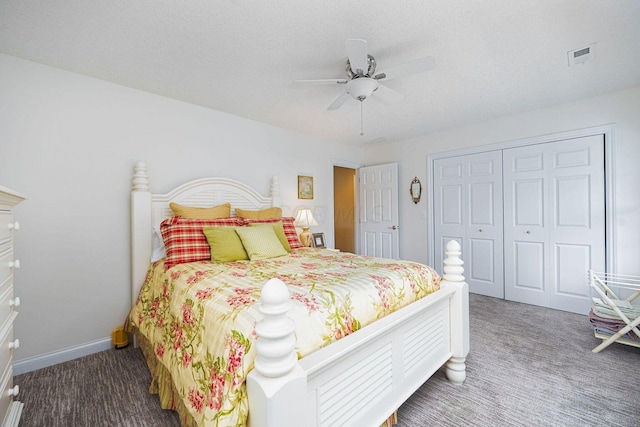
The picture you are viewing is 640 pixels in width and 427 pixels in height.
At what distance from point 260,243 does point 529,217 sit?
332 centimetres

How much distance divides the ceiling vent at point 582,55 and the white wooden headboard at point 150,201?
325 cm

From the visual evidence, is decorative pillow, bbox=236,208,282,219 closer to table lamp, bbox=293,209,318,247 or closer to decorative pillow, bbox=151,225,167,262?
table lamp, bbox=293,209,318,247

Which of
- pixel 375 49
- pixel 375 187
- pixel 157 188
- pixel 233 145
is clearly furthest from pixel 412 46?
pixel 375 187

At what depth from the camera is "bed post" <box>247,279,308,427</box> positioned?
805 millimetres

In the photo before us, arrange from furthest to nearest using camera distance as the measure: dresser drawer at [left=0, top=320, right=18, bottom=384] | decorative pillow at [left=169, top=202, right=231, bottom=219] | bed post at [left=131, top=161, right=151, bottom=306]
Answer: decorative pillow at [left=169, top=202, right=231, bottom=219], bed post at [left=131, top=161, right=151, bottom=306], dresser drawer at [left=0, top=320, right=18, bottom=384]

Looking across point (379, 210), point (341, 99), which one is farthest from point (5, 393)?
point (379, 210)

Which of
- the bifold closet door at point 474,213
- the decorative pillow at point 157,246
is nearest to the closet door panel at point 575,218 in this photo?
the bifold closet door at point 474,213

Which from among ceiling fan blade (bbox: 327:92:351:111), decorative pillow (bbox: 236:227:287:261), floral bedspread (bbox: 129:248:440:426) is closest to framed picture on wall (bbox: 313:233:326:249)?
decorative pillow (bbox: 236:227:287:261)

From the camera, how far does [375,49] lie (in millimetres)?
2014

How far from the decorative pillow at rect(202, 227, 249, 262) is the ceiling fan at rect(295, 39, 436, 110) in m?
1.34

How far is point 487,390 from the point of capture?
5.85 ft

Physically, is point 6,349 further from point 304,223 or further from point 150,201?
point 304,223

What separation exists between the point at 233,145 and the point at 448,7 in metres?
2.54

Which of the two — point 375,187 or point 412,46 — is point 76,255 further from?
point 375,187
